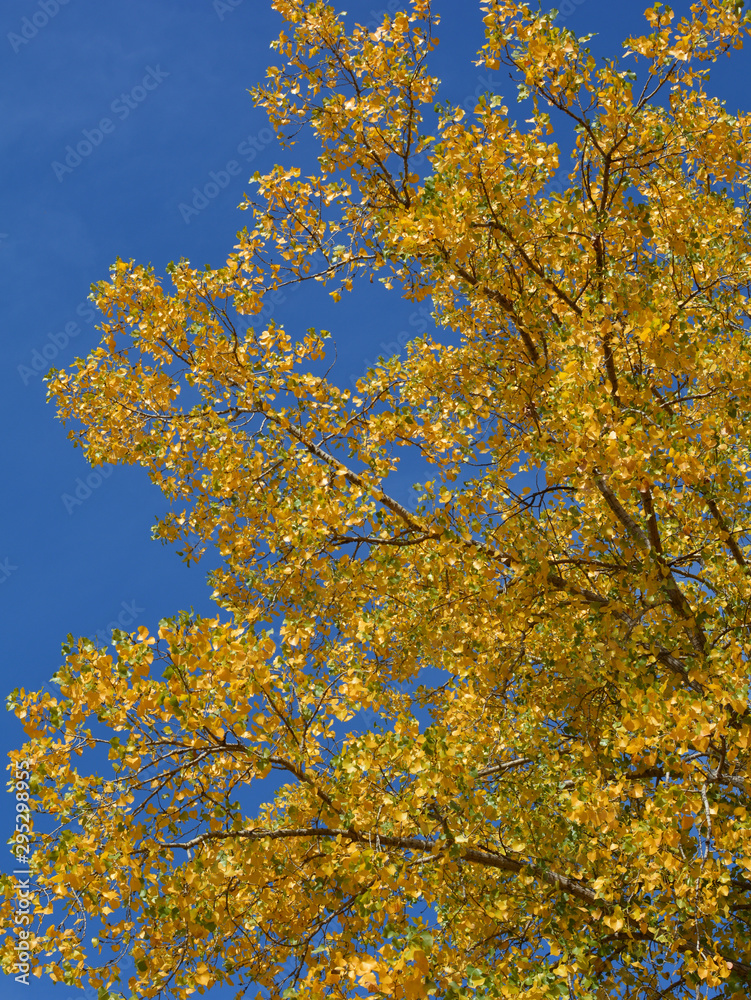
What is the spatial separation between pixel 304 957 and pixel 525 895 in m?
1.49

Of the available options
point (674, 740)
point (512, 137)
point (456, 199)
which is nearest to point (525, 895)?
point (674, 740)

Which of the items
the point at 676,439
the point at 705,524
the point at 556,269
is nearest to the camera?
the point at 676,439

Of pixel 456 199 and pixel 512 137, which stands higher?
pixel 512 137

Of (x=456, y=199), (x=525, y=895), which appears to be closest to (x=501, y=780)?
(x=525, y=895)

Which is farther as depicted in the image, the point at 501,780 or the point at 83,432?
the point at 83,432

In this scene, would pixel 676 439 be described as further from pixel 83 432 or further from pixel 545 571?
pixel 83 432

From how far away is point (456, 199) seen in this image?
14.9 feet

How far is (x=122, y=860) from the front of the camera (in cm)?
371

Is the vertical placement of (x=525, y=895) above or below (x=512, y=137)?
below

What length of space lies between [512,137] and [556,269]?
1121 millimetres

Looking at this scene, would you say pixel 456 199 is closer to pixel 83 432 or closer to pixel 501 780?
pixel 501 780

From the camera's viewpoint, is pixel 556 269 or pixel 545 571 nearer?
pixel 545 571

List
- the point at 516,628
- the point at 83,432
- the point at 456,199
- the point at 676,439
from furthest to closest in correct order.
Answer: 1. the point at 83,432
2. the point at 516,628
3. the point at 456,199
4. the point at 676,439

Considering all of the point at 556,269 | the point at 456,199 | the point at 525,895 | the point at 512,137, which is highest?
the point at 512,137
